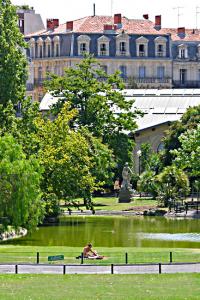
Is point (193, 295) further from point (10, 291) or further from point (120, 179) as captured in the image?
point (120, 179)

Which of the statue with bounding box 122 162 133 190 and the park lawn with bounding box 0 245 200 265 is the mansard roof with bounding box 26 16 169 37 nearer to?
the statue with bounding box 122 162 133 190

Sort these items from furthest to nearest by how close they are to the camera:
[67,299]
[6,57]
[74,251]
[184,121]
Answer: [184,121], [6,57], [74,251], [67,299]

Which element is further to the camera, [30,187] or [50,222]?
[50,222]

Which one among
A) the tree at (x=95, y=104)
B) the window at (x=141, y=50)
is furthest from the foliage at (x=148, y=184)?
the window at (x=141, y=50)

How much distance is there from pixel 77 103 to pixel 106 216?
23282mm

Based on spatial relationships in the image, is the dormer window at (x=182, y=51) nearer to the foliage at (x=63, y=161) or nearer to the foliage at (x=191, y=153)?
the foliage at (x=191, y=153)

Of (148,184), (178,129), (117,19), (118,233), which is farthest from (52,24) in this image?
(118,233)

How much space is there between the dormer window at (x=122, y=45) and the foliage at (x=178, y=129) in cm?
5554

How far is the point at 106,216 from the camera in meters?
104

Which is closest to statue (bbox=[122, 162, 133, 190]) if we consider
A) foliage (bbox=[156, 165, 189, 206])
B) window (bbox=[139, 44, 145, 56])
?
foliage (bbox=[156, 165, 189, 206])

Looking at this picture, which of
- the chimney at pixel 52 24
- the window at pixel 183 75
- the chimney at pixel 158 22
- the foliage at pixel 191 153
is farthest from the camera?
the window at pixel 183 75

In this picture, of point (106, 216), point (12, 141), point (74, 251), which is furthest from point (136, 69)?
point (74, 251)

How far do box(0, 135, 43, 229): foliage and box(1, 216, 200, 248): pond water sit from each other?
4.10ft

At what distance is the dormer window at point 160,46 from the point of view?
18050 centimetres
